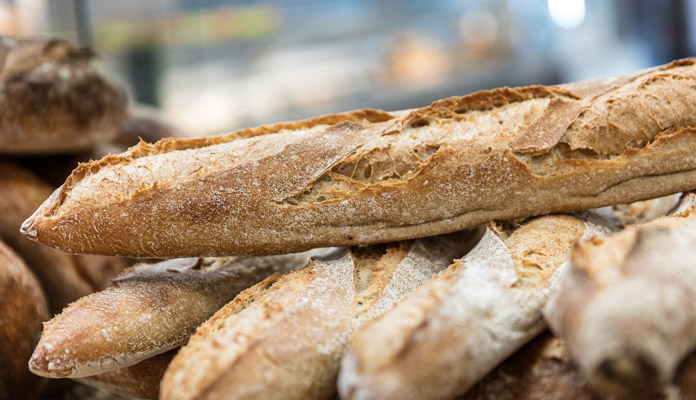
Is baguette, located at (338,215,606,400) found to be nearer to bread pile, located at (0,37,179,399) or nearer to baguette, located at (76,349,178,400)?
baguette, located at (76,349,178,400)

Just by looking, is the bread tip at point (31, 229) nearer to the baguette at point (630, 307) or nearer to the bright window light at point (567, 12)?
the baguette at point (630, 307)

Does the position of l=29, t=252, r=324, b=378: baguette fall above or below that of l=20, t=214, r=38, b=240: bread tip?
below

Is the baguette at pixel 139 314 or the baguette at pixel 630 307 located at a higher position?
the baguette at pixel 630 307

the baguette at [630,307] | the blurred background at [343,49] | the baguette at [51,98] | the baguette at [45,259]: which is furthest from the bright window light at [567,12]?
the baguette at [630,307]

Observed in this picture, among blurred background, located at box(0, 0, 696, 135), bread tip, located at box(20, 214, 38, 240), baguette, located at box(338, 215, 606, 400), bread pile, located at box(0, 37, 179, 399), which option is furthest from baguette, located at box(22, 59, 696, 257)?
blurred background, located at box(0, 0, 696, 135)

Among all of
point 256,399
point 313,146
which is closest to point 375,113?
point 313,146
